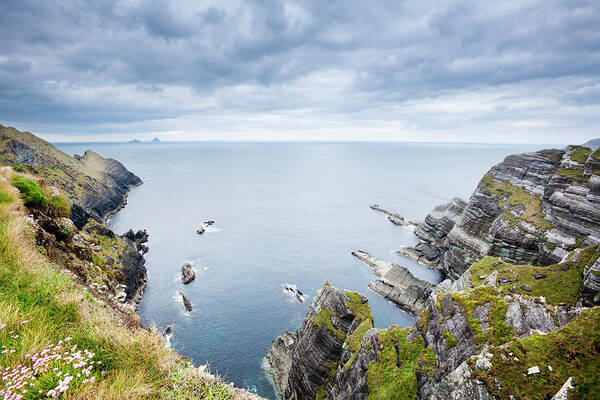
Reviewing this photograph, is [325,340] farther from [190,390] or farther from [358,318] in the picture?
[190,390]

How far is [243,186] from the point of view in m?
193

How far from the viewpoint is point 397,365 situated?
18938 millimetres

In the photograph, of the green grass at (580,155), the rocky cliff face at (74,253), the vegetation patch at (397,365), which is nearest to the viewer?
the rocky cliff face at (74,253)

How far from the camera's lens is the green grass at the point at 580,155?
62.7 m

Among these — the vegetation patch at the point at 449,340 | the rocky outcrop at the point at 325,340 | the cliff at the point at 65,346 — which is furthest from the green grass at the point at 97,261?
the vegetation patch at the point at 449,340

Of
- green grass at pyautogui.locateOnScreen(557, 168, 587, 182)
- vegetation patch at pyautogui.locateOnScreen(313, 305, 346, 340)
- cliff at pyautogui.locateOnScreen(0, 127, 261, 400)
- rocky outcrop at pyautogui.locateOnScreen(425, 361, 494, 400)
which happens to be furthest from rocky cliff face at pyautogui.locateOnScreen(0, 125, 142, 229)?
green grass at pyautogui.locateOnScreen(557, 168, 587, 182)

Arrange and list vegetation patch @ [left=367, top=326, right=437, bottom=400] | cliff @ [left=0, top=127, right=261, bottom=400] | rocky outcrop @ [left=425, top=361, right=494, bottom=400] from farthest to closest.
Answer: vegetation patch @ [left=367, top=326, right=437, bottom=400] → rocky outcrop @ [left=425, top=361, right=494, bottom=400] → cliff @ [left=0, top=127, right=261, bottom=400]

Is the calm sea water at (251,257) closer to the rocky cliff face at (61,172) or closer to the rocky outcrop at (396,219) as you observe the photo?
the rocky outcrop at (396,219)

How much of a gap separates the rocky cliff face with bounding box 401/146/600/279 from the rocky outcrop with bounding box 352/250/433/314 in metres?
14.2

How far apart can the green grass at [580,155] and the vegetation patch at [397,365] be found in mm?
75519

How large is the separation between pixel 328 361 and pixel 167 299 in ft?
146

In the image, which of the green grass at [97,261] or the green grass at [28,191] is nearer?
the green grass at [28,191]

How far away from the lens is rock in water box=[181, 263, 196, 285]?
65.7 metres

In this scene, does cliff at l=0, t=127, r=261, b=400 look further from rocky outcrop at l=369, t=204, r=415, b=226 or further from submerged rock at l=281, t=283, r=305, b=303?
rocky outcrop at l=369, t=204, r=415, b=226
